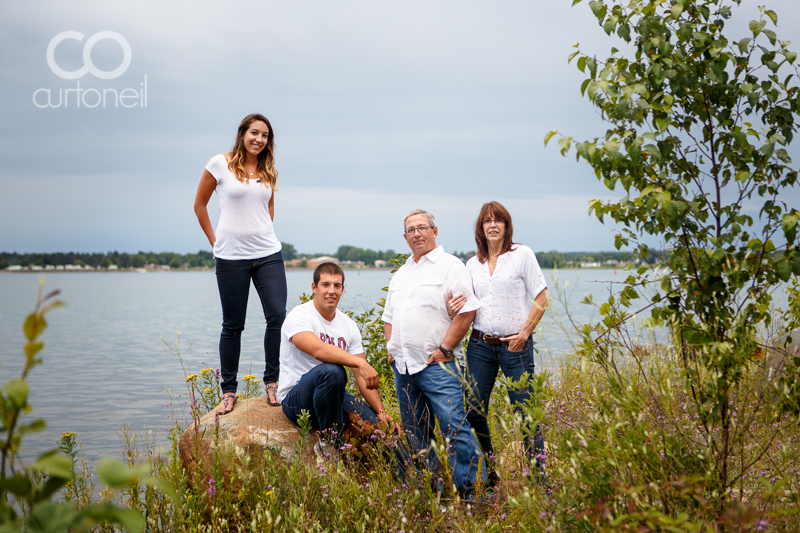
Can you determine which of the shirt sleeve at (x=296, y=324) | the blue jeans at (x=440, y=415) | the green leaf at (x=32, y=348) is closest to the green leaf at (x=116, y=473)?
the green leaf at (x=32, y=348)

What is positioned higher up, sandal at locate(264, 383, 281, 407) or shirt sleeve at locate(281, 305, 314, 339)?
shirt sleeve at locate(281, 305, 314, 339)

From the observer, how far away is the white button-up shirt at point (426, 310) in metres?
4.49

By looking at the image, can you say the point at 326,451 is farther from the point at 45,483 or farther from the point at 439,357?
the point at 45,483

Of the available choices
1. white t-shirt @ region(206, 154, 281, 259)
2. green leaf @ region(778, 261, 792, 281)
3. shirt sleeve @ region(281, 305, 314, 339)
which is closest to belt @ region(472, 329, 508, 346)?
shirt sleeve @ region(281, 305, 314, 339)

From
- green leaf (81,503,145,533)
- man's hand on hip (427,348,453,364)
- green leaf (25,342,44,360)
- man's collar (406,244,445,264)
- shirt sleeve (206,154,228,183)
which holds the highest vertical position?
shirt sleeve (206,154,228,183)

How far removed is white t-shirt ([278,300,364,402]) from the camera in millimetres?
4723

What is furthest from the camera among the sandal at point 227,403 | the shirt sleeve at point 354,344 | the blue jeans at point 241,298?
the blue jeans at point 241,298

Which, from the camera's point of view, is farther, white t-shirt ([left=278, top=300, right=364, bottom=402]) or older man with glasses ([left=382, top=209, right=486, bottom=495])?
white t-shirt ([left=278, top=300, right=364, bottom=402])

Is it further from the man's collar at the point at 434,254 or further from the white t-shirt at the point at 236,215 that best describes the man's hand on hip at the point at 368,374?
the white t-shirt at the point at 236,215

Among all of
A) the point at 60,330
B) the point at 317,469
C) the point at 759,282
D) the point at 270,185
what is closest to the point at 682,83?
the point at 759,282

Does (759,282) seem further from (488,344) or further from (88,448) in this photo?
(88,448)

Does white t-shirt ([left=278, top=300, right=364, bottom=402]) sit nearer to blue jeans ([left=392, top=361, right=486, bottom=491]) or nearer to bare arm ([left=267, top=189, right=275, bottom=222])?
blue jeans ([left=392, top=361, right=486, bottom=491])

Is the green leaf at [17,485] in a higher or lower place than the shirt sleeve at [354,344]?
higher

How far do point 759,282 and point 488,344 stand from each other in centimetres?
226
